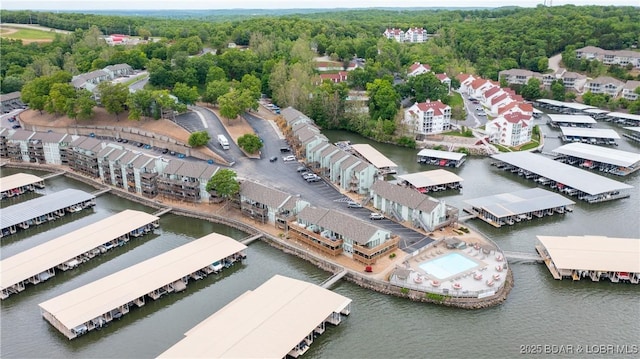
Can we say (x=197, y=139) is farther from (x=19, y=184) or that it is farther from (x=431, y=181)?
(x=431, y=181)

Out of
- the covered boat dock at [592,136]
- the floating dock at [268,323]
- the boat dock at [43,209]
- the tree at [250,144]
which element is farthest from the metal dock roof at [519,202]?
the boat dock at [43,209]

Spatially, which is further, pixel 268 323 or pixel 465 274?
pixel 465 274

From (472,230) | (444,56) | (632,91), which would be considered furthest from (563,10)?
(472,230)

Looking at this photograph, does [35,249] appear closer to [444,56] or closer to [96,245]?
[96,245]

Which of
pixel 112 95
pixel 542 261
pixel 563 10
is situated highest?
pixel 563 10

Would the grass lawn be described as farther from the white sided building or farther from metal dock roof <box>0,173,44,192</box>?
Result: the white sided building

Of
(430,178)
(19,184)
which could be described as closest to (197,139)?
(19,184)
